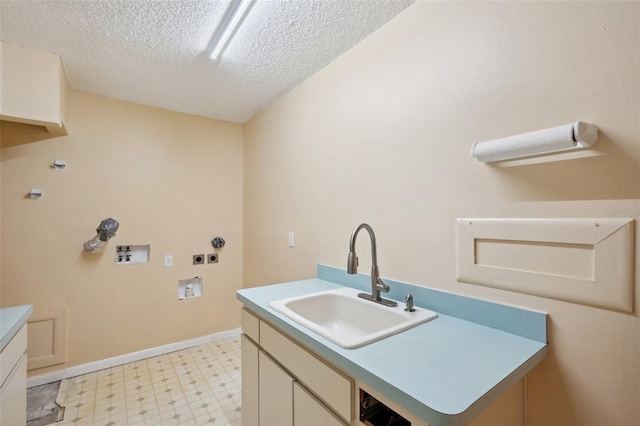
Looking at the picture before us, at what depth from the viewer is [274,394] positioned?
132cm

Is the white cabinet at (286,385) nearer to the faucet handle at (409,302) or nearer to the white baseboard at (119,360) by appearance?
the faucet handle at (409,302)

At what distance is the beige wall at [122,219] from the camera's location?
224 cm

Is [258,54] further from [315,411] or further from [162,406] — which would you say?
[162,406]

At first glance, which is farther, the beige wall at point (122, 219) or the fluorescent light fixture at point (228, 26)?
the beige wall at point (122, 219)

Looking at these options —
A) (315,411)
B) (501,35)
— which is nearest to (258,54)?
(501,35)

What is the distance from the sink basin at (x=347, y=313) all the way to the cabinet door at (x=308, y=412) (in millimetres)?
250

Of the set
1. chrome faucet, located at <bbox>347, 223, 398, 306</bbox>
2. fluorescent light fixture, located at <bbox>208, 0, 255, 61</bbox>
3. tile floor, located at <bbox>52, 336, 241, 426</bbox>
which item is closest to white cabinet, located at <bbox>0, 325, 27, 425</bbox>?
tile floor, located at <bbox>52, 336, 241, 426</bbox>

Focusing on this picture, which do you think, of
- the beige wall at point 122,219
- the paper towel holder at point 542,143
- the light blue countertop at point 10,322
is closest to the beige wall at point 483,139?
the paper towel holder at point 542,143

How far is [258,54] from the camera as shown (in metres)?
1.89

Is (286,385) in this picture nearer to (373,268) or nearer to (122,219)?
(373,268)

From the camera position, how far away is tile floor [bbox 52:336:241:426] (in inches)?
74.4

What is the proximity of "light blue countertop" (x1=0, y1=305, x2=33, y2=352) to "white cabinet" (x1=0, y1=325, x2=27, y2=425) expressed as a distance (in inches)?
1.5

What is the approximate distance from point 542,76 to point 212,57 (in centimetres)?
182

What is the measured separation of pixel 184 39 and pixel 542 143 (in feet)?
6.29
